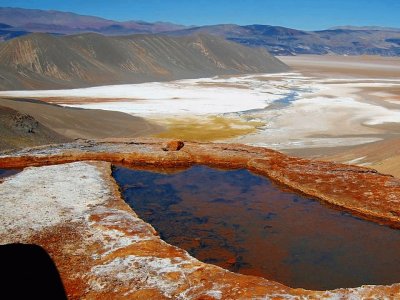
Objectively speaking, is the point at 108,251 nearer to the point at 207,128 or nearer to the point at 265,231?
the point at 265,231

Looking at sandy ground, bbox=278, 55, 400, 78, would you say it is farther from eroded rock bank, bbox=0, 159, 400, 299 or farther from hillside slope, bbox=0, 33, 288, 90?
eroded rock bank, bbox=0, 159, 400, 299

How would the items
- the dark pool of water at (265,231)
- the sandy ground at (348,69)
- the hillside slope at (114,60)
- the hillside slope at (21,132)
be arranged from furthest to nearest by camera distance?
the sandy ground at (348,69) → the hillside slope at (114,60) → the hillside slope at (21,132) → the dark pool of water at (265,231)

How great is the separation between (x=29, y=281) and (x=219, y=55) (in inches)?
3035

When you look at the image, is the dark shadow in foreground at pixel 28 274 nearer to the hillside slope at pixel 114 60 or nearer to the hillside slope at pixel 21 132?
the hillside slope at pixel 21 132

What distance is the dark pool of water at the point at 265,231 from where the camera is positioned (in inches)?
249

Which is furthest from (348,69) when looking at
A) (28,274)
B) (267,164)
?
(28,274)

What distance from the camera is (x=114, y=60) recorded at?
209 feet

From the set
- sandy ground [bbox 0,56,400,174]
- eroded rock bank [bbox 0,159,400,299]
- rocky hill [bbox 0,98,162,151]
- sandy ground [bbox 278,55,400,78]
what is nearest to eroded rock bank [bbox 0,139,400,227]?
eroded rock bank [bbox 0,159,400,299]

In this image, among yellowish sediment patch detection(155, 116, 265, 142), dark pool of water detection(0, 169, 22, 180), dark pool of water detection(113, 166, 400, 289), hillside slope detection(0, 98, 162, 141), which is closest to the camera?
dark pool of water detection(113, 166, 400, 289)

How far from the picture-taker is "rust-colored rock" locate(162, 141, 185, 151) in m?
12.6

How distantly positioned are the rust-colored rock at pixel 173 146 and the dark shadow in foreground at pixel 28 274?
6.58 m

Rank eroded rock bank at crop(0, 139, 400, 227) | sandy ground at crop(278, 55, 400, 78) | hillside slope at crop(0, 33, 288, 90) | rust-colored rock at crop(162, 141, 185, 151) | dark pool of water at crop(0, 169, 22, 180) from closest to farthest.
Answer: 1. eroded rock bank at crop(0, 139, 400, 227)
2. dark pool of water at crop(0, 169, 22, 180)
3. rust-colored rock at crop(162, 141, 185, 151)
4. hillside slope at crop(0, 33, 288, 90)
5. sandy ground at crop(278, 55, 400, 78)

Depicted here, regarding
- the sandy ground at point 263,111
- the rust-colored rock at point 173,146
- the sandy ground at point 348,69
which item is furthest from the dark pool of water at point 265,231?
the sandy ground at point 348,69

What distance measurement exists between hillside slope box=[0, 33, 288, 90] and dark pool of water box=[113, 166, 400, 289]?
41520 millimetres
